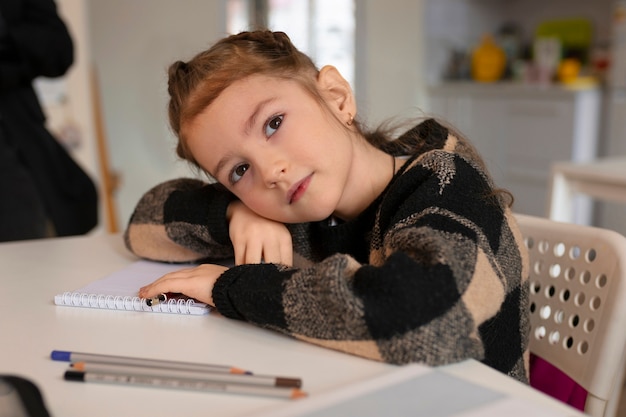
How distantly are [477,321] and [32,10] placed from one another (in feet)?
4.33

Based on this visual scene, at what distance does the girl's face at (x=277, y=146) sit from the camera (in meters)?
0.84

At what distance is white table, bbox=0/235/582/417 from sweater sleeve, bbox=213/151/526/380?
0.06ft

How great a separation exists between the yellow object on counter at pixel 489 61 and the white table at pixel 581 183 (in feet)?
7.96

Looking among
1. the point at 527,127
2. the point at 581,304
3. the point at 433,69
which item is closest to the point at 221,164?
the point at 581,304

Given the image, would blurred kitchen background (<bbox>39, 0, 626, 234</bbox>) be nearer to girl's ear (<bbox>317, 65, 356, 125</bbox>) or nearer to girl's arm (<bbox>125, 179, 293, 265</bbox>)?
girl's arm (<bbox>125, 179, 293, 265</bbox>)

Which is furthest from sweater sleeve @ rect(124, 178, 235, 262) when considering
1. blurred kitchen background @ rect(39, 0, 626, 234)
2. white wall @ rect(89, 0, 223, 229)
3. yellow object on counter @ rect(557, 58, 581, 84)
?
yellow object on counter @ rect(557, 58, 581, 84)

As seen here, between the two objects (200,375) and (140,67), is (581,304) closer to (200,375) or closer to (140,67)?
(200,375)

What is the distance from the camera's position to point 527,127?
144 inches

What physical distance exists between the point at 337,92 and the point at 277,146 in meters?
0.16

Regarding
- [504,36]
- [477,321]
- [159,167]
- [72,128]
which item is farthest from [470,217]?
[504,36]

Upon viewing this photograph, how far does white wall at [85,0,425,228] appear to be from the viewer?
12.5ft

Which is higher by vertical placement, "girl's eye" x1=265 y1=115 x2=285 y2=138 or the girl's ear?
the girl's ear

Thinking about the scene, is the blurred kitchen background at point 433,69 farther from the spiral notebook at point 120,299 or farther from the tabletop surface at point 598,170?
the spiral notebook at point 120,299

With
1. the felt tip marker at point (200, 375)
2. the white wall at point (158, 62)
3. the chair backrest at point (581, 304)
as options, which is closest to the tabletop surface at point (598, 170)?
the chair backrest at point (581, 304)
